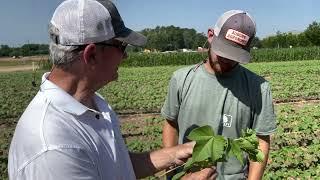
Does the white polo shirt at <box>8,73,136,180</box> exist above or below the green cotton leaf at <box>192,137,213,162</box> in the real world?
above

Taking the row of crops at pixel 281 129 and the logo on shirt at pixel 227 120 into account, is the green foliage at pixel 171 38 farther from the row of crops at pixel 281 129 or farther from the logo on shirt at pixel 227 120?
the logo on shirt at pixel 227 120

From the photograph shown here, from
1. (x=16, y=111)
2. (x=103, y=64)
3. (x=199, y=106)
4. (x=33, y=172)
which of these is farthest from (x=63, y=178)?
(x=16, y=111)

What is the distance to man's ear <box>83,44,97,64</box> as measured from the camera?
2029mm

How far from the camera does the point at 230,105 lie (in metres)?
3.13

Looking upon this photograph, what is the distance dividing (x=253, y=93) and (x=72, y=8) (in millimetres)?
1457

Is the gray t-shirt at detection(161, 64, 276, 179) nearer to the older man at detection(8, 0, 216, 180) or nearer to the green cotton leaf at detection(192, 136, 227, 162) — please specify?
the green cotton leaf at detection(192, 136, 227, 162)

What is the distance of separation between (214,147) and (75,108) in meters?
0.64

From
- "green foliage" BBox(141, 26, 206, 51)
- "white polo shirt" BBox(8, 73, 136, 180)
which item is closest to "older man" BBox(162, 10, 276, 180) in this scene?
"white polo shirt" BBox(8, 73, 136, 180)

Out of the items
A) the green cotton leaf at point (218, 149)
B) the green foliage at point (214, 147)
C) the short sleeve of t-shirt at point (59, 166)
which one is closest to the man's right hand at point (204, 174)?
the green foliage at point (214, 147)

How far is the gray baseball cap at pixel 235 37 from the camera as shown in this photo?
3.01 meters

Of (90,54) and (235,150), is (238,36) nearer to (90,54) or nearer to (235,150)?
(235,150)

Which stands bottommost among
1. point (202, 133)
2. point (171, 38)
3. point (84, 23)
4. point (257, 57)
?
point (257, 57)

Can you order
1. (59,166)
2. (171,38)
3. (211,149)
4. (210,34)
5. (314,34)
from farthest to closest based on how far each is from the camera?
1. (171,38)
2. (314,34)
3. (210,34)
4. (211,149)
5. (59,166)

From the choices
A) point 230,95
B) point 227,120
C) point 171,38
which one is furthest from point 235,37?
point 171,38
